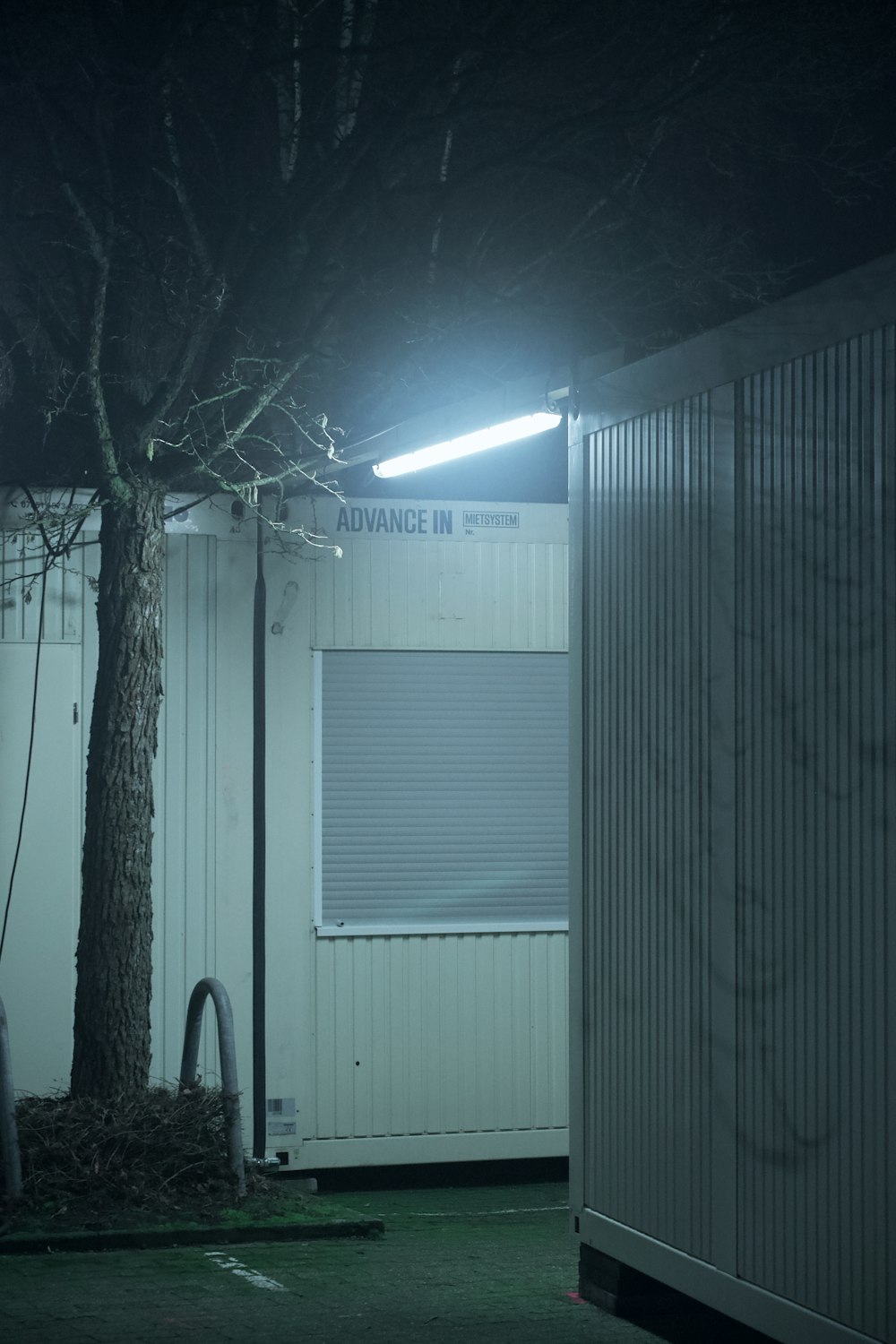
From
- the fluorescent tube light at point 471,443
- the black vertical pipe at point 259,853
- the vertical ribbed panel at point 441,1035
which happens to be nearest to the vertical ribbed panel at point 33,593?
the black vertical pipe at point 259,853

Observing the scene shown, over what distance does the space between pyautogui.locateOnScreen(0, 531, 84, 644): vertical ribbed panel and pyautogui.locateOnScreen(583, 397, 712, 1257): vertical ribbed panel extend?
175 inches

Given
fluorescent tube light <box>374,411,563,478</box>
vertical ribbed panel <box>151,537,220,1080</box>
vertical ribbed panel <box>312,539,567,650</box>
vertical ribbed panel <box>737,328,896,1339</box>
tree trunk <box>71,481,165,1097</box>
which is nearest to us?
vertical ribbed panel <box>737,328,896,1339</box>

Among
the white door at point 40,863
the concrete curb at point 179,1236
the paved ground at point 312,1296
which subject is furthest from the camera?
the white door at point 40,863

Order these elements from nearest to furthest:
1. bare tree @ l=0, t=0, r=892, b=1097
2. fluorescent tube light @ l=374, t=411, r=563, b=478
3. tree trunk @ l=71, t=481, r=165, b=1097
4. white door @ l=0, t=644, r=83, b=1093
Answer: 1. fluorescent tube light @ l=374, t=411, r=563, b=478
2. tree trunk @ l=71, t=481, r=165, b=1097
3. bare tree @ l=0, t=0, r=892, b=1097
4. white door @ l=0, t=644, r=83, b=1093

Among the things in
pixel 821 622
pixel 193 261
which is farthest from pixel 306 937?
pixel 821 622

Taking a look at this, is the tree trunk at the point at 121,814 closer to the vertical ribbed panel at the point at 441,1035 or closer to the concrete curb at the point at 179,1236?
the concrete curb at the point at 179,1236

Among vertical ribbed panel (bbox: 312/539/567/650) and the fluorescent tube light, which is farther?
vertical ribbed panel (bbox: 312/539/567/650)

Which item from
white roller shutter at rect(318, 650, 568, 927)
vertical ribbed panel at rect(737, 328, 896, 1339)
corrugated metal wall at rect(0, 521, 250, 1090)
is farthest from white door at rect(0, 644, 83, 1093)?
vertical ribbed panel at rect(737, 328, 896, 1339)

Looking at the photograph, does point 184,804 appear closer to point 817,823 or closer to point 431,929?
point 431,929

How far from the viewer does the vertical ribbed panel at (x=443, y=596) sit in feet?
34.5

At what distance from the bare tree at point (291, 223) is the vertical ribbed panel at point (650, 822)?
317cm

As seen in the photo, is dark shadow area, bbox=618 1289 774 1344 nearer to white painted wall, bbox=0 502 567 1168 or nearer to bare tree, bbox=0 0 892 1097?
bare tree, bbox=0 0 892 1097

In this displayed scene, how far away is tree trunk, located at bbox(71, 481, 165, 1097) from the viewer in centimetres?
846

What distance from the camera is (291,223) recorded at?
30.1 feet
